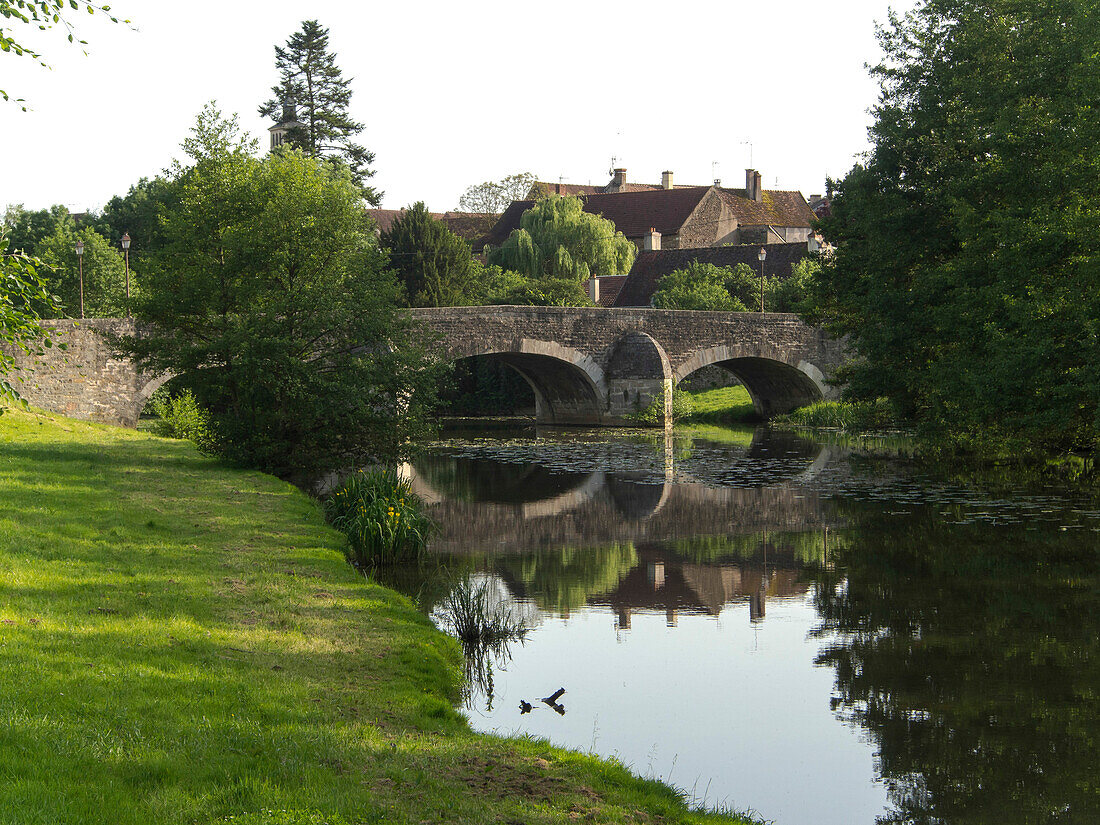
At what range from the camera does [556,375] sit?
123 ft

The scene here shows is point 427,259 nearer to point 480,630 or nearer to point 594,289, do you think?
point 594,289

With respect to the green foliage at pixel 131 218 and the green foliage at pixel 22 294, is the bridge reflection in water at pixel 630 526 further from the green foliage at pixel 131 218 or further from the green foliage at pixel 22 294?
the green foliage at pixel 131 218

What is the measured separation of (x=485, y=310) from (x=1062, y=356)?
18.5 meters

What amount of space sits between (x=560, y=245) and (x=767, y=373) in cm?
1379

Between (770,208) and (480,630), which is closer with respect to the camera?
(480,630)

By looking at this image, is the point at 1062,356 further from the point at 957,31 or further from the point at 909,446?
the point at 909,446

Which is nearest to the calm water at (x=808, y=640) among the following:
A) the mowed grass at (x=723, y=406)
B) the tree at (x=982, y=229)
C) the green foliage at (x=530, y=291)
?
the tree at (x=982, y=229)

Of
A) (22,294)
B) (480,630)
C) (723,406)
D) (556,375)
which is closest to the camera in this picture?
(22,294)

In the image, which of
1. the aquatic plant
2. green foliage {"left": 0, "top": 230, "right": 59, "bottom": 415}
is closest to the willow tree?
the aquatic plant

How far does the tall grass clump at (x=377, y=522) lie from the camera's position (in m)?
12.5

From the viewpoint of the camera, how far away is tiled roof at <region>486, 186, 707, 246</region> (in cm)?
6084

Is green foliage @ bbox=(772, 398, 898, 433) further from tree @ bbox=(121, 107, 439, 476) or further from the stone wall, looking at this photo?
the stone wall

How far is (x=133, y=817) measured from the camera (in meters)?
4.28

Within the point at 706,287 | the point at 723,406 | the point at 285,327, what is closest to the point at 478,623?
the point at 285,327
